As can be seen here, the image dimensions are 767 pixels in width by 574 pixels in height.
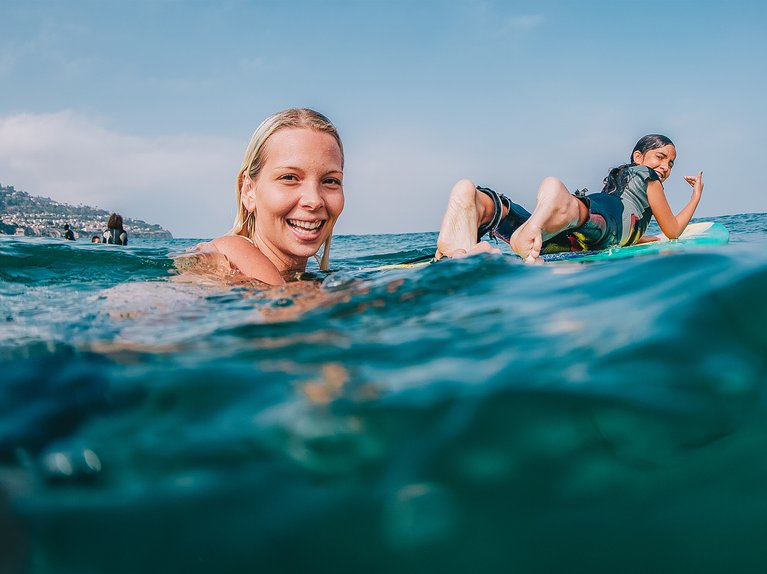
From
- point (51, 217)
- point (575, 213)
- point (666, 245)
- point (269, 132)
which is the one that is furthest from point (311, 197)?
point (51, 217)

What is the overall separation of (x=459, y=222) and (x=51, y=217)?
132 metres

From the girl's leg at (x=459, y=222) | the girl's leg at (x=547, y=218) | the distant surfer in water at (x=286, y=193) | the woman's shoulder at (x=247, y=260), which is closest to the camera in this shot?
the woman's shoulder at (x=247, y=260)

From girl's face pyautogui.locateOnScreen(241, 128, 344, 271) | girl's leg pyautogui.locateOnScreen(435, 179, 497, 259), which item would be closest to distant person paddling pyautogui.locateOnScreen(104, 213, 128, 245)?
girl's face pyautogui.locateOnScreen(241, 128, 344, 271)

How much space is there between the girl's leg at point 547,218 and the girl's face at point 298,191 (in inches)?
53.9

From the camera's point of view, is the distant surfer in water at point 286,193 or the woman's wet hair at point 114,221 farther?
the woman's wet hair at point 114,221

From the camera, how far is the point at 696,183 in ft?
20.7

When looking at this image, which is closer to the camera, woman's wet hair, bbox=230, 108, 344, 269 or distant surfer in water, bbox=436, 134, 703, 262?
woman's wet hair, bbox=230, 108, 344, 269

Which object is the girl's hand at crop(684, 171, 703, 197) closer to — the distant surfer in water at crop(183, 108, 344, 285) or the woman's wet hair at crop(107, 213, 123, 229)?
the distant surfer in water at crop(183, 108, 344, 285)

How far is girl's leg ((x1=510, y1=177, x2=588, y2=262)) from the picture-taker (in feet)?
12.6

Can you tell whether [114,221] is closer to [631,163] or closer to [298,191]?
[298,191]

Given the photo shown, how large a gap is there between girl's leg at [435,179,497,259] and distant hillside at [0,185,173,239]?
101 m

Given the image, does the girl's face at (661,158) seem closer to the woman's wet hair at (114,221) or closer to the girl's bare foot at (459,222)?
the girl's bare foot at (459,222)

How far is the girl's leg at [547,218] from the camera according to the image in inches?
151

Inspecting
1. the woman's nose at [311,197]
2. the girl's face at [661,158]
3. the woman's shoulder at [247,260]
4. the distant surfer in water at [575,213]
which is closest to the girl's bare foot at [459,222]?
the distant surfer in water at [575,213]
